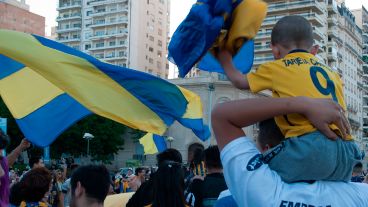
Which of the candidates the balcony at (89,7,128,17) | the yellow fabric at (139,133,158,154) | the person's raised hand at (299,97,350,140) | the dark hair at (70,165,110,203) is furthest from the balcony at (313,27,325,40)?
the person's raised hand at (299,97,350,140)

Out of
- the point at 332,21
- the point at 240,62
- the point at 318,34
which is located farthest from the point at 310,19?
the point at 240,62

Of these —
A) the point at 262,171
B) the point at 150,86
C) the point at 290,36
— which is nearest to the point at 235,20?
the point at 290,36

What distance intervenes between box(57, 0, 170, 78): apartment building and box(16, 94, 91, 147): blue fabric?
7528cm

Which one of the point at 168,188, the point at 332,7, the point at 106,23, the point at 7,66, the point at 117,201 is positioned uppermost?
the point at 106,23

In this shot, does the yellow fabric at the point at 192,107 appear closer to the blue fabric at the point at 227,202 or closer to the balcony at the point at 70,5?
the blue fabric at the point at 227,202

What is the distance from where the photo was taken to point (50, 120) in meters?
6.25

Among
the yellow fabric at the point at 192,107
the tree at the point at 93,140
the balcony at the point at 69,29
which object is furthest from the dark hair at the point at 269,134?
the balcony at the point at 69,29

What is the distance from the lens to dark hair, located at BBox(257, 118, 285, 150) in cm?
219

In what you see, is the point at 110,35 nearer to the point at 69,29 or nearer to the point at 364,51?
the point at 69,29

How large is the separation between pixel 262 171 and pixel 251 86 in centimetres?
39

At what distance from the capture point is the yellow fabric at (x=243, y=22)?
7.39 ft

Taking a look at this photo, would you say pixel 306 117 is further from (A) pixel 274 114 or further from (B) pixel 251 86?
(B) pixel 251 86

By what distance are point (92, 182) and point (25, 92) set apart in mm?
3139

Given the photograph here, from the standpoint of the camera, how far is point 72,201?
3.73m
